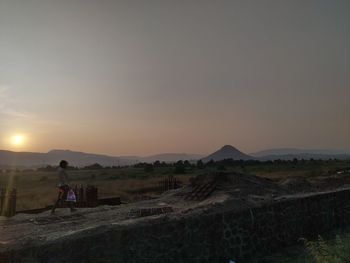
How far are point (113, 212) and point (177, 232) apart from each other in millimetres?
7163

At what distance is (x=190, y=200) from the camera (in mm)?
17156

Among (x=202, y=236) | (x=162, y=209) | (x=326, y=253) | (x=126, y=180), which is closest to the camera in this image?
(x=326, y=253)

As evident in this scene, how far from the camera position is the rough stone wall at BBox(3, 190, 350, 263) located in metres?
7.50

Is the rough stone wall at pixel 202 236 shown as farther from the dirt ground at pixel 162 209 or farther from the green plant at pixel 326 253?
the green plant at pixel 326 253

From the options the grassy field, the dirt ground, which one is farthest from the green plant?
the dirt ground

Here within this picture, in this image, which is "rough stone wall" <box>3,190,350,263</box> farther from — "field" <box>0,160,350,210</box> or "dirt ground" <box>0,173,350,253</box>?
"field" <box>0,160,350,210</box>

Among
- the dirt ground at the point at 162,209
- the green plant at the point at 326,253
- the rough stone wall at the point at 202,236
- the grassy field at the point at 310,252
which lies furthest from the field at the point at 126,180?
the green plant at the point at 326,253

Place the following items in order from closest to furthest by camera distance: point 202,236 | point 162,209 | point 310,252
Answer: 1. point 310,252
2. point 202,236
3. point 162,209


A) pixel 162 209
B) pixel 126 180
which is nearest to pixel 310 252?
pixel 162 209

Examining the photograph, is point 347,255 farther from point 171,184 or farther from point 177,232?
point 171,184

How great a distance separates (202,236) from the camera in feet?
30.9

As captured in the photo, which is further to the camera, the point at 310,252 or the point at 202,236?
the point at 202,236

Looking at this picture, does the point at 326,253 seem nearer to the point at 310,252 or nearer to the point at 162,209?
the point at 310,252

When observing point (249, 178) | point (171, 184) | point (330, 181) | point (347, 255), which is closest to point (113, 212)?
point (249, 178)
